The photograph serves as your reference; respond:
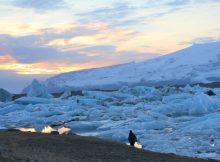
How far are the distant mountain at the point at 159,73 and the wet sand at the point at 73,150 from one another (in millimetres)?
104819

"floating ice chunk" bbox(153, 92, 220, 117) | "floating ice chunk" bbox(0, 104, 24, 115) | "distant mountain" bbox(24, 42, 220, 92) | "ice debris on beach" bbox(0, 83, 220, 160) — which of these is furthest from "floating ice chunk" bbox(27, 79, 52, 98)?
"distant mountain" bbox(24, 42, 220, 92)

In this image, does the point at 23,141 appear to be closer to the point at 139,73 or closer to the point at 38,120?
the point at 38,120

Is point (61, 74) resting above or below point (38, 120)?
above

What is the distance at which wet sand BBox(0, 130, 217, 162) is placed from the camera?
47.7 feet

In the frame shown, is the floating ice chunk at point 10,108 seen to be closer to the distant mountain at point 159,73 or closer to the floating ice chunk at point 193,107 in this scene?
the floating ice chunk at point 193,107

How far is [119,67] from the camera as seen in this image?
15925 centimetres

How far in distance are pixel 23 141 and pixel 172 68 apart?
125 meters

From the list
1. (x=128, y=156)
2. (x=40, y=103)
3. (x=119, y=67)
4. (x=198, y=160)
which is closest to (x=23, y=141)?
(x=128, y=156)

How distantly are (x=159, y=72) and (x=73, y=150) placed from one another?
124 meters

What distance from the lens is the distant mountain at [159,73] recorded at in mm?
129750

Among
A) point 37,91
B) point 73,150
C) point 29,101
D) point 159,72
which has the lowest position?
point 73,150

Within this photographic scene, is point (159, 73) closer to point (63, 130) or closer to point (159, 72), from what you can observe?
point (159, 72)

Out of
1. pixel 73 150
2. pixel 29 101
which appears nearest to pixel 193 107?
pixel 29 101

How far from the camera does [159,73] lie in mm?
137750
